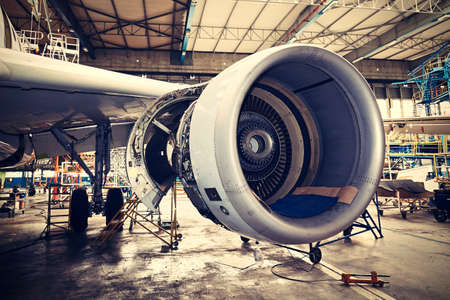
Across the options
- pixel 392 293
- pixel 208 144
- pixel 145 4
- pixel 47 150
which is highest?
pixel 145 4

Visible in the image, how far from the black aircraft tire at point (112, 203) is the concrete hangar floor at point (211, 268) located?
0.79 metres

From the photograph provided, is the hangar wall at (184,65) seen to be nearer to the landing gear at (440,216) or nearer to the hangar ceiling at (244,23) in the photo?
the hangar ceiling at (244,23)

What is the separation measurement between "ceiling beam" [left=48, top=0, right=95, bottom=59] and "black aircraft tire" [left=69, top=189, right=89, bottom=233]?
39.3 feet

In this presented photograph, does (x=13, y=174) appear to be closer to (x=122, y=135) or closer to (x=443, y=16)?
(x=122, y=135)

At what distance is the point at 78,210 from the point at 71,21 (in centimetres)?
1446

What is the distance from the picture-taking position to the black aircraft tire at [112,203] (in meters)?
7.77

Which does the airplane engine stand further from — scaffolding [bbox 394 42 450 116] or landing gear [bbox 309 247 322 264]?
scaffolding [bbox 394 42 450 116]

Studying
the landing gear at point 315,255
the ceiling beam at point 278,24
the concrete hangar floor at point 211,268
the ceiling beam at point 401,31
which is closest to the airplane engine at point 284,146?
the concrete hangar floor at point 211,268

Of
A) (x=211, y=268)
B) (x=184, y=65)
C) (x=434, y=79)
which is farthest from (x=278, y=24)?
(x=211, y=268)

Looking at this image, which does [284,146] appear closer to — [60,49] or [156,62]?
[60,49]

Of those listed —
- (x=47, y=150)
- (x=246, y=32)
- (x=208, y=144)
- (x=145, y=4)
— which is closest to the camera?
(x=208, y=144)

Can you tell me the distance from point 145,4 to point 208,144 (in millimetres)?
17199

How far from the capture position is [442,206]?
888 centimetres

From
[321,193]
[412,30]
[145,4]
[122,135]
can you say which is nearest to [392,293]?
[321,193]
